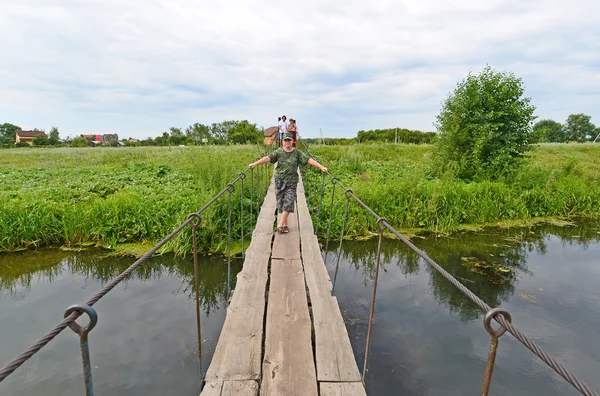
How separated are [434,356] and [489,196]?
649cm

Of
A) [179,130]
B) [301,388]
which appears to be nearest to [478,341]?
[301,388]

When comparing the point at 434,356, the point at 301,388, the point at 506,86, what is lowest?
the point at 434,356

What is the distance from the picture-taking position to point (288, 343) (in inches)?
85.7

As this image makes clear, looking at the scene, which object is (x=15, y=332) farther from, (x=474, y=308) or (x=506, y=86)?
(x=506, y=86)

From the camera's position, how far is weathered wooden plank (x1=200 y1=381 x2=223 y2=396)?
5.65ft

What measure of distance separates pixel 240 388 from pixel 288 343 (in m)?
0.48

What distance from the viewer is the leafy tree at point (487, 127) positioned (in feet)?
33.5

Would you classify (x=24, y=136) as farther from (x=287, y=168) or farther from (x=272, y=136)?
(x=287, y=168)

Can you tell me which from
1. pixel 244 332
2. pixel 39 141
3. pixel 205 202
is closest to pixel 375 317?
pixel 244 332

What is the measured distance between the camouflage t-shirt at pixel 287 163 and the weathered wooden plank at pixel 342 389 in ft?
8.99

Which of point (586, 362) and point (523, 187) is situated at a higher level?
point (523, 187)

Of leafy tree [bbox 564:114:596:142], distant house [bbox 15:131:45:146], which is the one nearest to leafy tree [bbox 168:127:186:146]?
distant house [bbox 15:131:45:146]

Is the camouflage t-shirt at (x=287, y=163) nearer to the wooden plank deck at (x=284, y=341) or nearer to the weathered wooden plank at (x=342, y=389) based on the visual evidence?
the wooden plank deck at (x=284, y=341)

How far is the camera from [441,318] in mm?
4320
